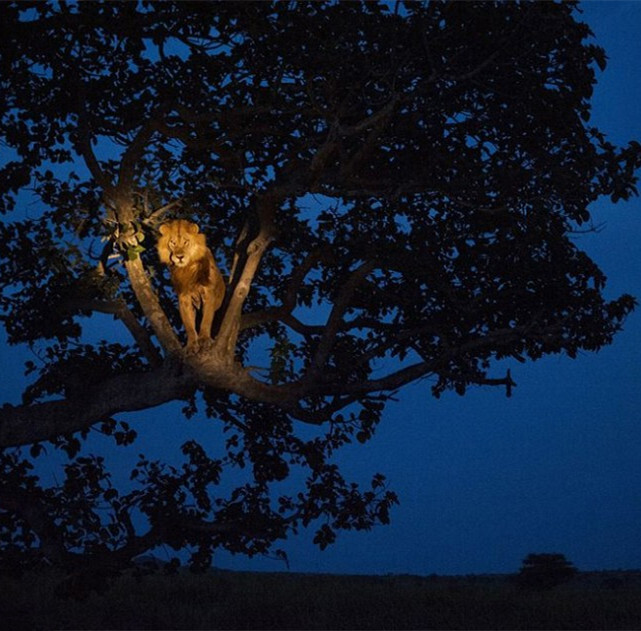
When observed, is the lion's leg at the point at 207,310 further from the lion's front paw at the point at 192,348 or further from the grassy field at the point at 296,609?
the grassy field at the point at 296,609

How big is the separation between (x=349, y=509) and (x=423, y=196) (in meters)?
Answer: 3.81

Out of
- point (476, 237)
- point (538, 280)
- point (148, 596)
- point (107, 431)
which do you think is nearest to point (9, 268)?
point (107, 431)

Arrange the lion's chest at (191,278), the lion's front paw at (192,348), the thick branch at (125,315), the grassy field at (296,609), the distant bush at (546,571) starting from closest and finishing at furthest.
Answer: the lion's front paw at (192,348) < the lion's chest at (191,278) < the thick branch at (125,315) < the grassy field at (296,609) < the distant bush at (546,571)

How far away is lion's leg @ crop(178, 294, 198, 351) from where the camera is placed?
7859mm

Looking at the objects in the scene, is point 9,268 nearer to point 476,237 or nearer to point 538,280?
point 476,237

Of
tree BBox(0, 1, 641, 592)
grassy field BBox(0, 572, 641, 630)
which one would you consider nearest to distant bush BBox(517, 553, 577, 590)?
grassy field BBox(0, 572, 641, 630)

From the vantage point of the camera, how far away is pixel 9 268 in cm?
973

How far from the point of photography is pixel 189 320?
7.96 m

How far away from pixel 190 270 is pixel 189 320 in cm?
49

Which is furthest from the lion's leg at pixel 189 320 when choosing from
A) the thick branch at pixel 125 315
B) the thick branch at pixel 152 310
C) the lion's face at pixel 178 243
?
the thick branch at pixel 125 315

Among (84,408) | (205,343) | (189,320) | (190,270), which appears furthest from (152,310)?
(84,408)

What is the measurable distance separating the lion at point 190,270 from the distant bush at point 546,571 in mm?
20944

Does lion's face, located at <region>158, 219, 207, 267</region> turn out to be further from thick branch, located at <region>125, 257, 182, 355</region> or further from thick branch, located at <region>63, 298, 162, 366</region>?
thick branch, located at <region>63, 298, 162, 366</region>

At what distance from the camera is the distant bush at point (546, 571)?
85.9 feet
